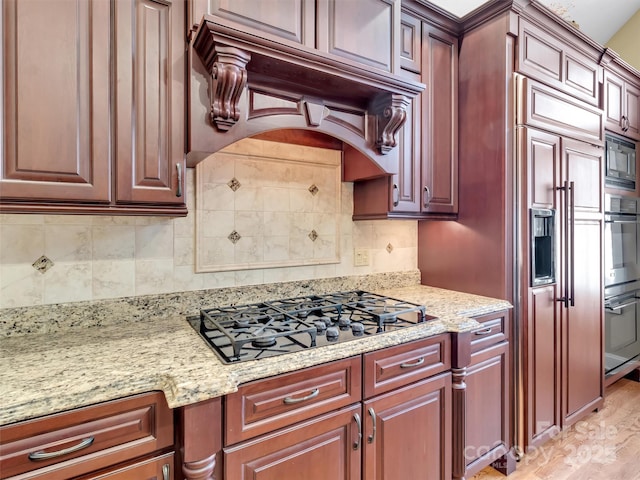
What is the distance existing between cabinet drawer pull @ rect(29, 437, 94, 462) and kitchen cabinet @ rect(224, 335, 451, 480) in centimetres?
36

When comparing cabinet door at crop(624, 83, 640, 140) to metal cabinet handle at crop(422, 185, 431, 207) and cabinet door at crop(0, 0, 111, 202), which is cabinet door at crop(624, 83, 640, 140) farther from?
cabinet door at crop(0, 0, 111, 202)

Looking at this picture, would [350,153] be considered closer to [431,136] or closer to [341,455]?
[431,136]

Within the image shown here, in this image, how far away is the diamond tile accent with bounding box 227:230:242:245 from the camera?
178 centimetres

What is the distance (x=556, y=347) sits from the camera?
2094 millimetres

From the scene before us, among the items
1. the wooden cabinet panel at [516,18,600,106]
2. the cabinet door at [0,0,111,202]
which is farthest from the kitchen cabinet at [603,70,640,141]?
the cabinet door at [0,0,111,202]

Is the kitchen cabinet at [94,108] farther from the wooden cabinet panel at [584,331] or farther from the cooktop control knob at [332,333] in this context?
the wooden cabinet panel at [584,331]

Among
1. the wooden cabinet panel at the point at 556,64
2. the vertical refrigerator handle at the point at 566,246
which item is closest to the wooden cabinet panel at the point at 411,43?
the wooden cabinet panel at the point at 556,64

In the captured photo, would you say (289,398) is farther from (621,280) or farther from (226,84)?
(621,280)

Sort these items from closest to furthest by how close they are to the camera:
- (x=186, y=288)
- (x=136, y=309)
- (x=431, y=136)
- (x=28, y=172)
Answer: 1. (x=28, y=172)
2. (x=136, y=309)
3. (x=186, y=288)
4. (x=431, y=136)

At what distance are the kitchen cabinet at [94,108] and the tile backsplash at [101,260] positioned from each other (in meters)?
0.34

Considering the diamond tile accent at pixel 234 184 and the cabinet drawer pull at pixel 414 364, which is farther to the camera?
the diamond tile accent at pixel 234 184

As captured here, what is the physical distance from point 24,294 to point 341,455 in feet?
4.37

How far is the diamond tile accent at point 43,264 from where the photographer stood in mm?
1366

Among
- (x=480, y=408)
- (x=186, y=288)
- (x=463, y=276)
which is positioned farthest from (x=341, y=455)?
(x=463, y=276)
